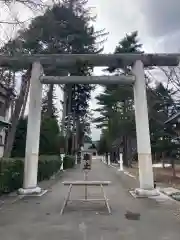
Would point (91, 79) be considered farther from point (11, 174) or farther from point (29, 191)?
point (29, 191)

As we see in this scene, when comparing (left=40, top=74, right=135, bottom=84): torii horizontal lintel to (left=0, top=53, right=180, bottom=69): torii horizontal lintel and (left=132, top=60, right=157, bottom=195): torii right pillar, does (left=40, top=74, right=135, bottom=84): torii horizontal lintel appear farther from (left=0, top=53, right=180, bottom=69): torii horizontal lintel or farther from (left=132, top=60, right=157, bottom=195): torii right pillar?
(left=0, top=53, right=180, bottom=69): torii horizontal lintel

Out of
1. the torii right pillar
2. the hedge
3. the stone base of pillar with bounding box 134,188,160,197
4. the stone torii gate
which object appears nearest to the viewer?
the hedge

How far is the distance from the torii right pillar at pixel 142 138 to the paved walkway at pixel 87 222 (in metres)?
1.66

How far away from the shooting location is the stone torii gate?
12398 millimetres

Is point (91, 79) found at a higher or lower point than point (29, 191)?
higher

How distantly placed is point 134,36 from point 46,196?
1288 inches

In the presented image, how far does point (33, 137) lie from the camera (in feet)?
41.3

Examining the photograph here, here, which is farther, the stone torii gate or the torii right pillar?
the stone torii gate

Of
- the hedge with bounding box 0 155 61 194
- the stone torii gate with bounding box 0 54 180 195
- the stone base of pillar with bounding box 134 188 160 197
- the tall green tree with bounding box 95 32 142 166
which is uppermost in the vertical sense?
the tall green tree with bounding box 95 32 142 166

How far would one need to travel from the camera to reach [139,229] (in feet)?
21.9

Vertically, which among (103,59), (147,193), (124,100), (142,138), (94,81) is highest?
(124,100)

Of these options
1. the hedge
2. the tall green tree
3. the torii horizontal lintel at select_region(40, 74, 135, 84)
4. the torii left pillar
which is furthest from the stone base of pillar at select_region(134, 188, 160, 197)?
the tall green tree

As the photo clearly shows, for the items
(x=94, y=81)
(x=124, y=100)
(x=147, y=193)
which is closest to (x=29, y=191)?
(x=147, y=193)

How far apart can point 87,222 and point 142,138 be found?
5748mm
